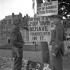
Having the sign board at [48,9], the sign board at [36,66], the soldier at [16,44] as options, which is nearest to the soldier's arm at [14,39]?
the soldier at [16,44]

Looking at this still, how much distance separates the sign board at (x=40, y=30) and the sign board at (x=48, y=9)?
0.87 ft

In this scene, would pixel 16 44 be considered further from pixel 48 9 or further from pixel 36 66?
pixel 48 9

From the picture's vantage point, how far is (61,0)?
36.4ft

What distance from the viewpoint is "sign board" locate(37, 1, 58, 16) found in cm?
534

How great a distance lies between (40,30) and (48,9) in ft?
2.70

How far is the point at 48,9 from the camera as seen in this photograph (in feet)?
17.6

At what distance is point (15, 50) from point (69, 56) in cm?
839

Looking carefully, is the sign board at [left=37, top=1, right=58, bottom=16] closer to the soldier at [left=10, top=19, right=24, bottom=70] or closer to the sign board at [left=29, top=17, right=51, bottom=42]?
the sign board at [left=29, top=17, right=51, bottom=42]

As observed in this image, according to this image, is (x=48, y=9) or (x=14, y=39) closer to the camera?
(x=14, y=39)

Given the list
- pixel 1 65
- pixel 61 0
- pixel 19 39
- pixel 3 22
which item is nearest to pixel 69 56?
pixel 61 0

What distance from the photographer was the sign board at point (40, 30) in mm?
5426

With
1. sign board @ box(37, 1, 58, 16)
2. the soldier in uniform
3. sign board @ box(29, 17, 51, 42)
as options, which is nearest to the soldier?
sign board @ box(29, 17, 51, 42)

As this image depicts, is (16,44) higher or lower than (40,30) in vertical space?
lower

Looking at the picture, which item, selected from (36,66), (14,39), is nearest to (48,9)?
(14,39)
